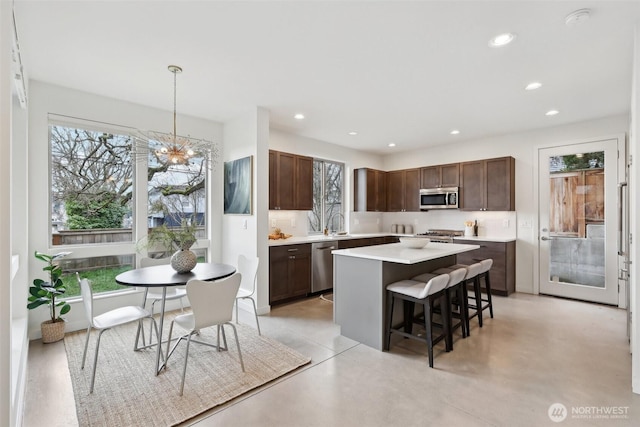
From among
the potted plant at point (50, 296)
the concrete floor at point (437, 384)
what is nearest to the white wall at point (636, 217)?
the concrete floor at point (437, 384)

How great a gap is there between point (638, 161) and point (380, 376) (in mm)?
2433

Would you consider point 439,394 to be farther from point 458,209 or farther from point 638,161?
point 458,209

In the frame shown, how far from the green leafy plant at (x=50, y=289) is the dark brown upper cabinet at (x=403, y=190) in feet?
17.6

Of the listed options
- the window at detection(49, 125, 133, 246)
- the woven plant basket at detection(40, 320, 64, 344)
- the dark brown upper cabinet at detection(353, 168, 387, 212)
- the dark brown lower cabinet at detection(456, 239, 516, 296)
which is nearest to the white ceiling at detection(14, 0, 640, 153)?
the window at detection(49, 125, 133, 246)

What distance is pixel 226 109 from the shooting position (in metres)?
4.03

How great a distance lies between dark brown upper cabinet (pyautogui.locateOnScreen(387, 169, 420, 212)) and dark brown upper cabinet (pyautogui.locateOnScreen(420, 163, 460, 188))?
6.0 inches

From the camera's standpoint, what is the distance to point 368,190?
6.20 meters

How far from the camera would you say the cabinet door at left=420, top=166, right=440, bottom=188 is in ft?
19.0

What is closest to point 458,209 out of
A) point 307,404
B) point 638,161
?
point 638,161

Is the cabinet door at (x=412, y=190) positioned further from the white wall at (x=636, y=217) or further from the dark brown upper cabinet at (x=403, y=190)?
the white wall at (x=636, y=217)

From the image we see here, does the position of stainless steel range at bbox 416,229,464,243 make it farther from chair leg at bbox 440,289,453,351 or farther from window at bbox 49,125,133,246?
window at bbox 49,125,133,246

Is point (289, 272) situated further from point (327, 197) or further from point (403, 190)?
point (403, 190)

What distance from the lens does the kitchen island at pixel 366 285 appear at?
2.93 m

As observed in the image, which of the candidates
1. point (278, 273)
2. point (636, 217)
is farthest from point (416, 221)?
point (636, 217)
